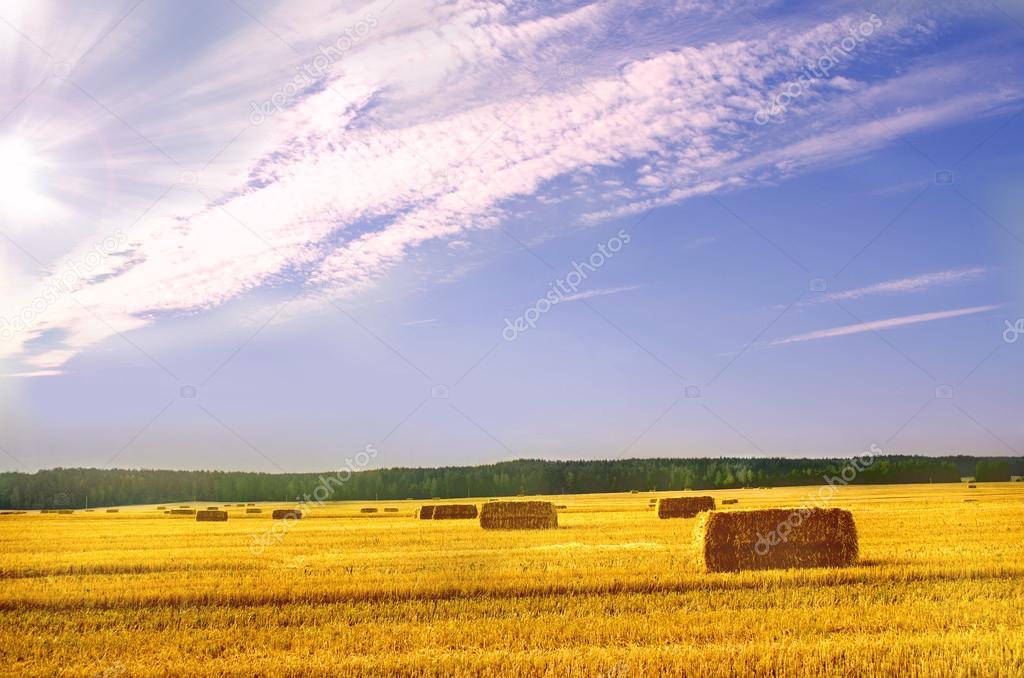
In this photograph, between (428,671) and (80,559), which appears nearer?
(428,671)

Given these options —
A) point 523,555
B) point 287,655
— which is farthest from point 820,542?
point 287,655

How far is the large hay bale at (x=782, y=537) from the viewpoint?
21438mm

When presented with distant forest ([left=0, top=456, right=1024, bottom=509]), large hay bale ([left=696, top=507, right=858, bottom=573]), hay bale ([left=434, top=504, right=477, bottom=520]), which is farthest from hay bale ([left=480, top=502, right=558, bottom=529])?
distant forest ([left=0, top=456, right=1024, bottom=509])

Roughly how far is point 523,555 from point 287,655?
40.0ft

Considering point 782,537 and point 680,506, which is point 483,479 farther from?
point 782,537

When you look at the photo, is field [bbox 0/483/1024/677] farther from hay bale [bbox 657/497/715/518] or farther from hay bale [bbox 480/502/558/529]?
hay bale [bbox 657/497/715/518]

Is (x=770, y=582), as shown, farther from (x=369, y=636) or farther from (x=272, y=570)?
(x=272, y=570)

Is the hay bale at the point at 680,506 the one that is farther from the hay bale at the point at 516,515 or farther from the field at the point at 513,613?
the field at the point at 513,613

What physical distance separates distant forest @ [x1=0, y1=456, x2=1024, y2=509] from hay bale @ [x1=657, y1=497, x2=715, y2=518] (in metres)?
75.0

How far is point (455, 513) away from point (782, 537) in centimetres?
2843

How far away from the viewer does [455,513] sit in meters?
48.4

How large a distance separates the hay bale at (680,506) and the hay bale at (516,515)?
620cm

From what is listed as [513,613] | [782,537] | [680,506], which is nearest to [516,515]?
[680,506]

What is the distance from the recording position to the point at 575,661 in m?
11.1
